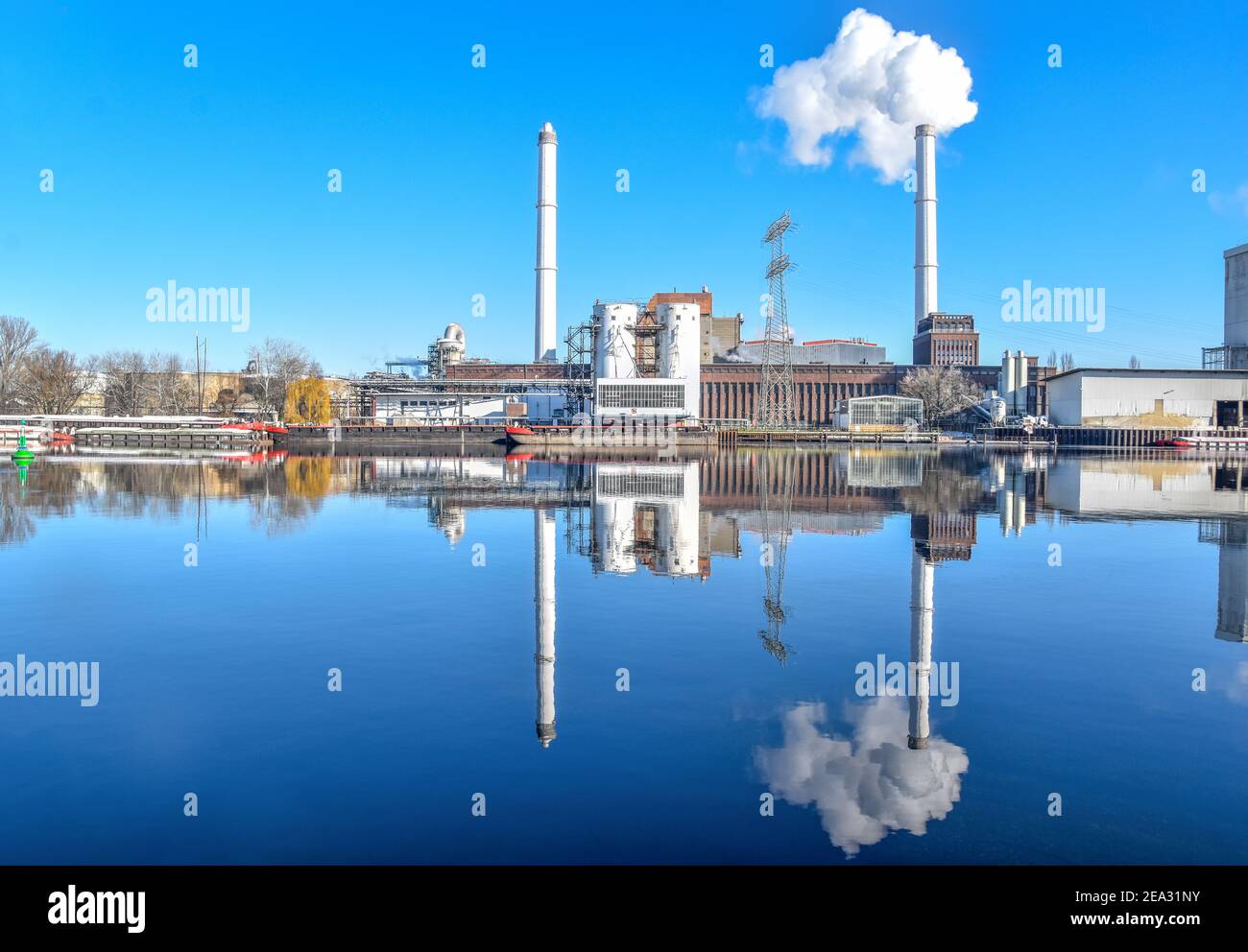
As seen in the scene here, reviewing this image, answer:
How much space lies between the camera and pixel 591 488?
35.2m

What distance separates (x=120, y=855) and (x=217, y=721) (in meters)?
2.39

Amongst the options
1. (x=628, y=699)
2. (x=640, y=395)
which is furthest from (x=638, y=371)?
(x=628, y=699)

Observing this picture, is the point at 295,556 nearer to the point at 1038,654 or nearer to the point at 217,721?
the point at 217,721

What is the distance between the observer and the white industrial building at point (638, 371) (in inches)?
3701

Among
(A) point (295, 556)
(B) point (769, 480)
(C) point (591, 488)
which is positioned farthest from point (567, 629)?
(B) point (769, 480)

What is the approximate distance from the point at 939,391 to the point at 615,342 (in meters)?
40.3

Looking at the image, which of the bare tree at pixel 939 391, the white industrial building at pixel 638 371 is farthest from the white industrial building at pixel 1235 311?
the white industrial building at pixel 638 371

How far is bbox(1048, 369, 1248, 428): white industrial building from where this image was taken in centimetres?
8981

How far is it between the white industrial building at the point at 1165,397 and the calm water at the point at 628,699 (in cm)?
7801

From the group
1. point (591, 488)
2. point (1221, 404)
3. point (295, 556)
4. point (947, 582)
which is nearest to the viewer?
point (947, 582)

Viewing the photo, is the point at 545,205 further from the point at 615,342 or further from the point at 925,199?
the point at 925,199

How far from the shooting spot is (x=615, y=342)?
95000 millimetres

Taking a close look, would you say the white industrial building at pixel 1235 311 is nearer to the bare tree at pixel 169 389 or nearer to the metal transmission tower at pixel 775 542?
the metal transmission tower at pixel 775 542
